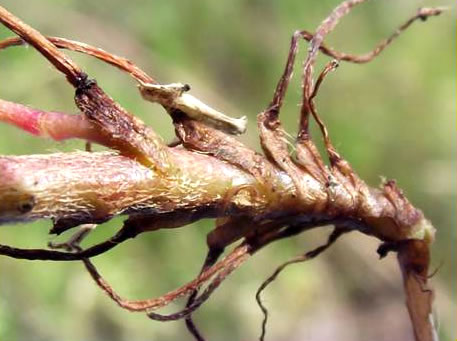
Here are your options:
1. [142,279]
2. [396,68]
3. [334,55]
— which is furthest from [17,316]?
[396,68]

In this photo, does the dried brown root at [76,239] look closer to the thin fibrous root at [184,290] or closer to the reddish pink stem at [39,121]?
the thin fibrous root at [184,290]

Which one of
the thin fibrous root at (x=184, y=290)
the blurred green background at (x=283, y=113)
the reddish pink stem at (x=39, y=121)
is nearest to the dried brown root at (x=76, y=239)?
the thin fibrous root at (x=184, y=290)

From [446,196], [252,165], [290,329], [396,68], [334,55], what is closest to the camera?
[252,165]

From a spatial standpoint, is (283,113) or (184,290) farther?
(283,113)

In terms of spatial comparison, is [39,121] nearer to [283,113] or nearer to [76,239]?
[76,239]

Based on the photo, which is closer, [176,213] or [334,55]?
[176,213]

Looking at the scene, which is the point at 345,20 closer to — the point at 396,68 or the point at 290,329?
the point at 396,68

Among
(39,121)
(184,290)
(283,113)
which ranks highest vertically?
(283,113)

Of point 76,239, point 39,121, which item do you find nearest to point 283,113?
point 76,239
